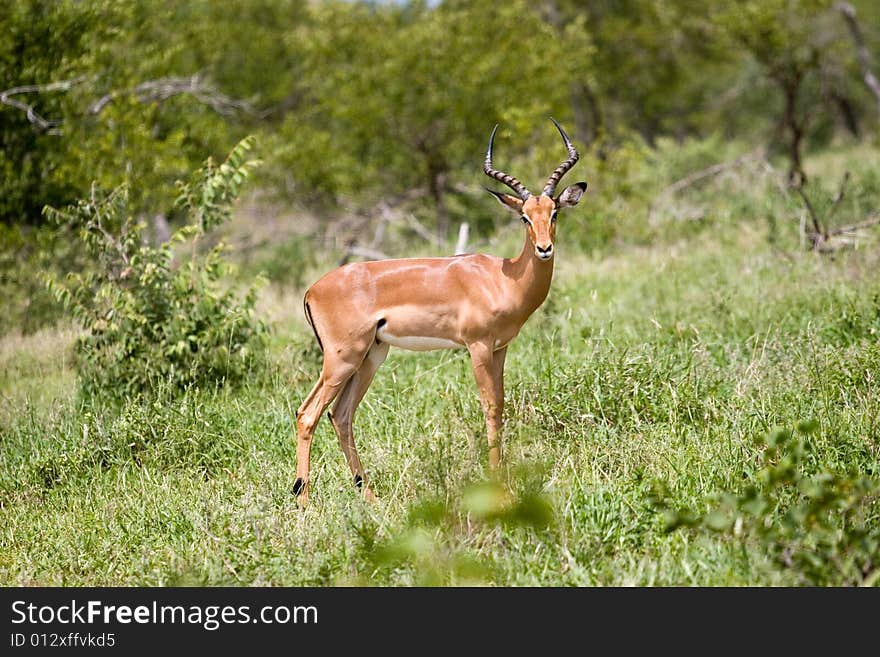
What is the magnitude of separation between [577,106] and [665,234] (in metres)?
14.6

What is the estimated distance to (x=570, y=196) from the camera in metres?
5.72

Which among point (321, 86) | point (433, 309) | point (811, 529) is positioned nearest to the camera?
point (811, 529)

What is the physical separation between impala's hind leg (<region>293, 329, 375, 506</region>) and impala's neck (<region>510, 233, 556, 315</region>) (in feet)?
2.96

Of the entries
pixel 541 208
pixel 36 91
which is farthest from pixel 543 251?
pixel 36 91

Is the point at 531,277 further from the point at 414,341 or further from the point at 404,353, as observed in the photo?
the point at 404,353

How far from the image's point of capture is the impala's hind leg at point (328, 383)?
18.3 feet

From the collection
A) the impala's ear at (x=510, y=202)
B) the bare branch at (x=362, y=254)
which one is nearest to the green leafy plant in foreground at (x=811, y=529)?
the impala's ear at (x=510, y=202)

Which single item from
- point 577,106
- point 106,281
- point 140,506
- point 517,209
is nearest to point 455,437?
point 517,209

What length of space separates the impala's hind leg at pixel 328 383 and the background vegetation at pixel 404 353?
202 millimetres

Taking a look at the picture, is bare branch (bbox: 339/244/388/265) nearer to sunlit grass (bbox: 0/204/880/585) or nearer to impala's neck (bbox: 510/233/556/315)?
sunlit grass (bbox: 0/204/880/585)

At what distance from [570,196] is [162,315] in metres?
3.77

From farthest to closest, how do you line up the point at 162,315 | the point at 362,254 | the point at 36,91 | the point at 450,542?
1. the point at 362,254
2. the point at 36,91
3. the point at 162,315
4. the point at 450,542

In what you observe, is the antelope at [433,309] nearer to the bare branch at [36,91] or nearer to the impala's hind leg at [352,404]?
the impala's hind leg at [352,404]
